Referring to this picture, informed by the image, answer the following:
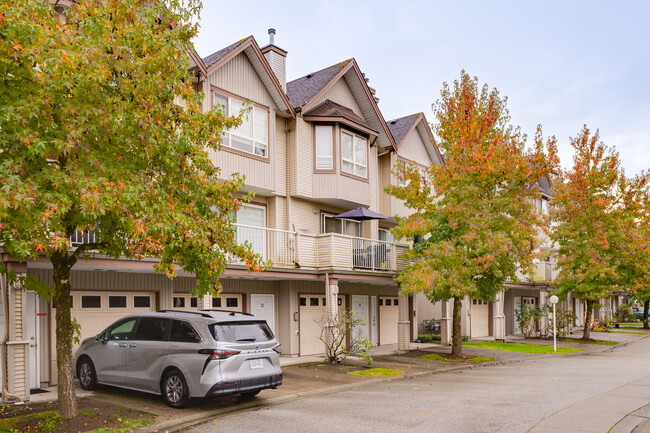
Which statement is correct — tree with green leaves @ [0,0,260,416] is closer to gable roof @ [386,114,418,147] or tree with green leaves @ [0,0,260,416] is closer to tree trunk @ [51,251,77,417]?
tree trunk @ [51,251,77,417]

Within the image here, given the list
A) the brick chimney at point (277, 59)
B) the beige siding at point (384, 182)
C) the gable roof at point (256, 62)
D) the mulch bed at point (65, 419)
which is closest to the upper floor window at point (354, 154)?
the gable roof at point (256, 62)

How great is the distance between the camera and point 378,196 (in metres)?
25.2

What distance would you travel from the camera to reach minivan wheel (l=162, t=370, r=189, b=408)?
1062 centimetres

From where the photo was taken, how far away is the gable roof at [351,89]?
22.4 metres

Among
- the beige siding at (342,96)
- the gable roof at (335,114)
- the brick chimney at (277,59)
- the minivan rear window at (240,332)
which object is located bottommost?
the minivan rear window at (240,332)

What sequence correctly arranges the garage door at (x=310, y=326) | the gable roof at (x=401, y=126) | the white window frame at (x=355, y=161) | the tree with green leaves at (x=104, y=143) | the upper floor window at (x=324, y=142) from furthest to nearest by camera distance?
1. the gable roof at (x=401, y=126)
2. the white window frame at (x=355, y=161)
3. the upper floor window at (x=324, y=142)
4. the garage door at (x=310, y=326)
5. the tree with green leaves at (x=104, y=143)

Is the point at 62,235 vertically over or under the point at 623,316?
over

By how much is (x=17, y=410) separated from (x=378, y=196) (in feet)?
56.1

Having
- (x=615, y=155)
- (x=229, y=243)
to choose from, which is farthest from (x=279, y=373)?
(x=615, y=155)

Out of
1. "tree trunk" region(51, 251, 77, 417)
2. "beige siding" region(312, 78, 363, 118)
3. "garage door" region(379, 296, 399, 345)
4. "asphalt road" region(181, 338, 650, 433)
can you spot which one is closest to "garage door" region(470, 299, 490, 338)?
"garage door" region(379, 296, 399, 345)

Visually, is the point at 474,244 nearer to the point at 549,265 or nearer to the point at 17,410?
the point at 17,410

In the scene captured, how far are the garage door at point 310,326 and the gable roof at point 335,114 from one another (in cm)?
649

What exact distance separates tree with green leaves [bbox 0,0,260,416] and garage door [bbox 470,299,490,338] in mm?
23838

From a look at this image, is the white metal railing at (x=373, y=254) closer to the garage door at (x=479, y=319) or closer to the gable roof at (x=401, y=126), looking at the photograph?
the gable roof at (x=401, y=126)
